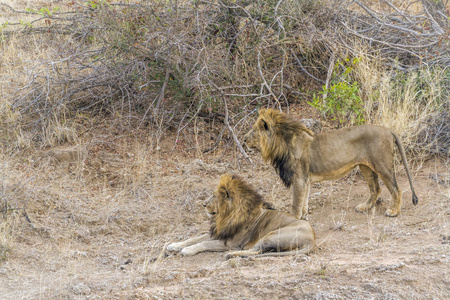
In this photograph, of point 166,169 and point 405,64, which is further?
point 405,64

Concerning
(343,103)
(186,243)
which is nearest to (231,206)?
(186,243)

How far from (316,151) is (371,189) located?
0.93 meters

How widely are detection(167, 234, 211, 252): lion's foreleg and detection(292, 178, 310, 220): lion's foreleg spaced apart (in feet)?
3.51

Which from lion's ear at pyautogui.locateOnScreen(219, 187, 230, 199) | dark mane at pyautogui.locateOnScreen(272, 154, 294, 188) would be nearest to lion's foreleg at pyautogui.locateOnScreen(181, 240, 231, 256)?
lion's ear at pyautogui.locateOnScreen(219, 187, 230, 199)

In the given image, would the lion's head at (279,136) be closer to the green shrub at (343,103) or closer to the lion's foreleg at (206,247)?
the lion's foreleg at (206,247)

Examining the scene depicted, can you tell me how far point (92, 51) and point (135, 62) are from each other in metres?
0.83

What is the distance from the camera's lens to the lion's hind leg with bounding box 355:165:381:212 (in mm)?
6848

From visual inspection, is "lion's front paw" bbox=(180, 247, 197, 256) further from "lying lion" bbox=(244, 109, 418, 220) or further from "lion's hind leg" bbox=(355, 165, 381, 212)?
"lion's hind leg" bbox=(355, 165, 381, 212)

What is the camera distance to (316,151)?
6555 mm

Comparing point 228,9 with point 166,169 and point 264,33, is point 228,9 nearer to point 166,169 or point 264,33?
point 264,33

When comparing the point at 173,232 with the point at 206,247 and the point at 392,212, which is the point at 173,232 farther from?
the point at 392,212

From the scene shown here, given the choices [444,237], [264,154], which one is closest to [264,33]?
[264,154]

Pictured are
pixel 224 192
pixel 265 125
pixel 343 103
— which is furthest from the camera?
pixel 343 103

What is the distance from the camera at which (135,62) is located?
337 inches
